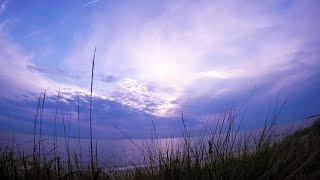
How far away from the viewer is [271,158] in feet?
11.3

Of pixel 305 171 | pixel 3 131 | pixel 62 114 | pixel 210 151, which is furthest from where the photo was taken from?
pixel 3 131

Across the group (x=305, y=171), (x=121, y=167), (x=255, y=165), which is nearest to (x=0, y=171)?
(x=255, y=165)

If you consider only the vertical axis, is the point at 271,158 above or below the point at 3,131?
below

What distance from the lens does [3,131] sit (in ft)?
17.6

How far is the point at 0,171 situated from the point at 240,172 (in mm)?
2162

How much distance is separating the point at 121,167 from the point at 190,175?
4025mm

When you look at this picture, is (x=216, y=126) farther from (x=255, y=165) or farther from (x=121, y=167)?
(x=121, y=167)

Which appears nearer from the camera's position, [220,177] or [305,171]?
[220,177]

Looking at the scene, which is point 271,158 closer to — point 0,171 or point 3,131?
point 0,171

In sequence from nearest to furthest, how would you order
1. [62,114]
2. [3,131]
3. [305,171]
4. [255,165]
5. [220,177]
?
[220,177] → [255,165] → [305,171] → [62,114] → [3,131]

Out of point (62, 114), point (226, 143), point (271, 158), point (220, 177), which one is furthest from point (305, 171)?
point (62, 114)

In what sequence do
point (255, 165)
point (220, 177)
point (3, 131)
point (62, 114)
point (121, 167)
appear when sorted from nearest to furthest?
point (220, 177) → point (255, 165) → point (62, 114) → point (3, 131) → point (121, 167)

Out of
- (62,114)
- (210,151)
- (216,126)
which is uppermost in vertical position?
(62,114)

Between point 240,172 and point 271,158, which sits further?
point 271,158
